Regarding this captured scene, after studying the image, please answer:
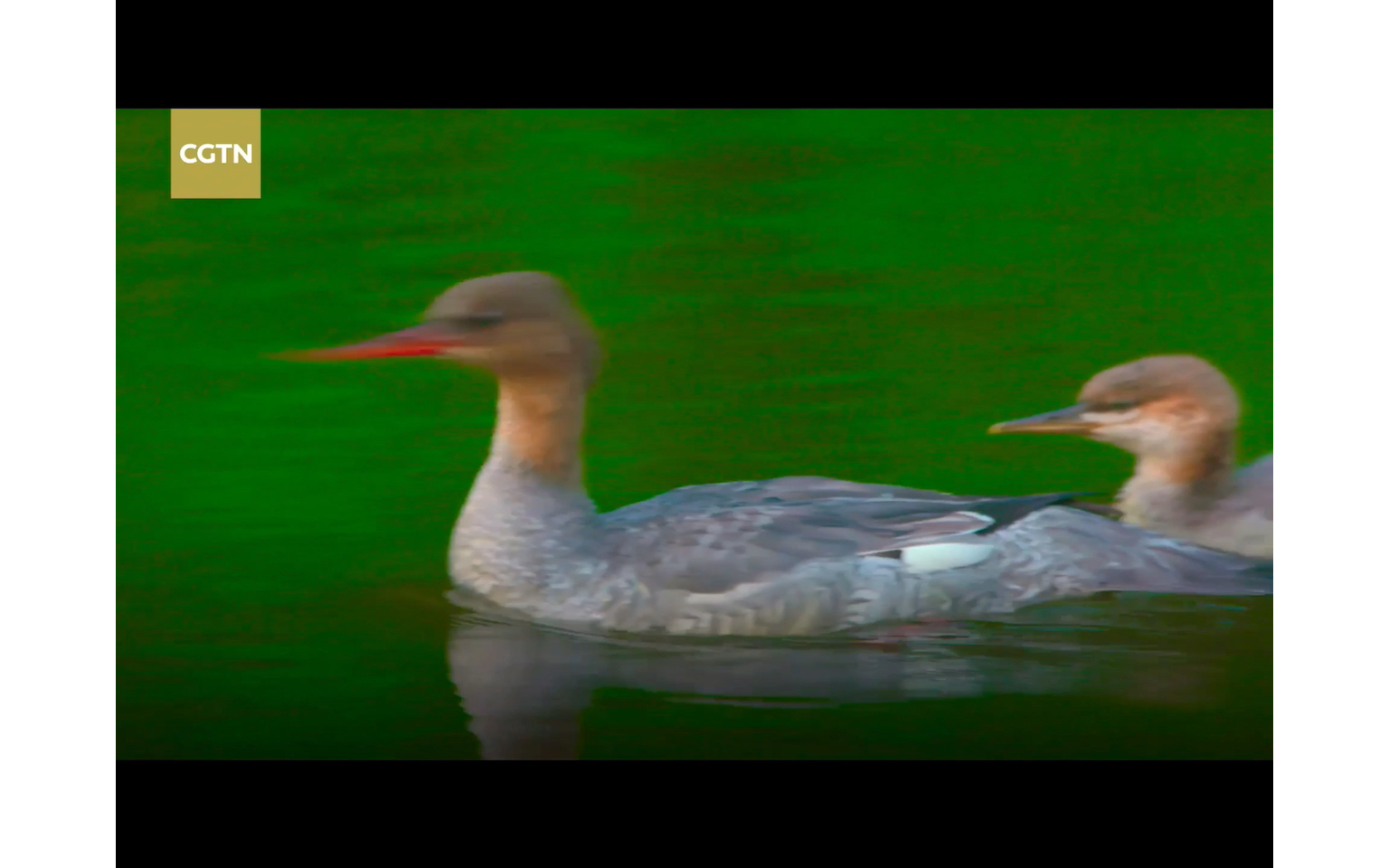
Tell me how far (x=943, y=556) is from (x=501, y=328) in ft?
3.97

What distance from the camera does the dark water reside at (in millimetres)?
4102

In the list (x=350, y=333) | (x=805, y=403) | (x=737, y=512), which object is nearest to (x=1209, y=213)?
(x=805, y=403)

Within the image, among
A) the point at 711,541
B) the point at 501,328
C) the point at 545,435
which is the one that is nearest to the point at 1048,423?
the point at 711,541

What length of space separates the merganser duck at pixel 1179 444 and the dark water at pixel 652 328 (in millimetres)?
44

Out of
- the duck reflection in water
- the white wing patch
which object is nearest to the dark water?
the duck reflection in water

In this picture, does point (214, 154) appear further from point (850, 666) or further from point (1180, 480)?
point (1180, 480)

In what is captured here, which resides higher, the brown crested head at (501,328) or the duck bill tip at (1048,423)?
the brown crested head at (501,328)

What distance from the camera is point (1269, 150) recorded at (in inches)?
162

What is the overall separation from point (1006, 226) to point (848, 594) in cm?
97

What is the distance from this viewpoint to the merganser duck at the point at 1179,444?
4.21 meters

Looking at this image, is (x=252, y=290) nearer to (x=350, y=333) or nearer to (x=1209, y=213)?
(x=350, y=333)

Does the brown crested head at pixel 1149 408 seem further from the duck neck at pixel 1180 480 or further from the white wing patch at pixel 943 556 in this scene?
the white wing patch at pixel 943 556

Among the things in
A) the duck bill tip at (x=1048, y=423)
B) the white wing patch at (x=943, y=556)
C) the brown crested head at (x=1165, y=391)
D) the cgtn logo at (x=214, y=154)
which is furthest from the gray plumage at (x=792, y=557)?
the cgtn logo at (x=214, y=154)

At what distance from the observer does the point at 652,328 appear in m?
4.25
